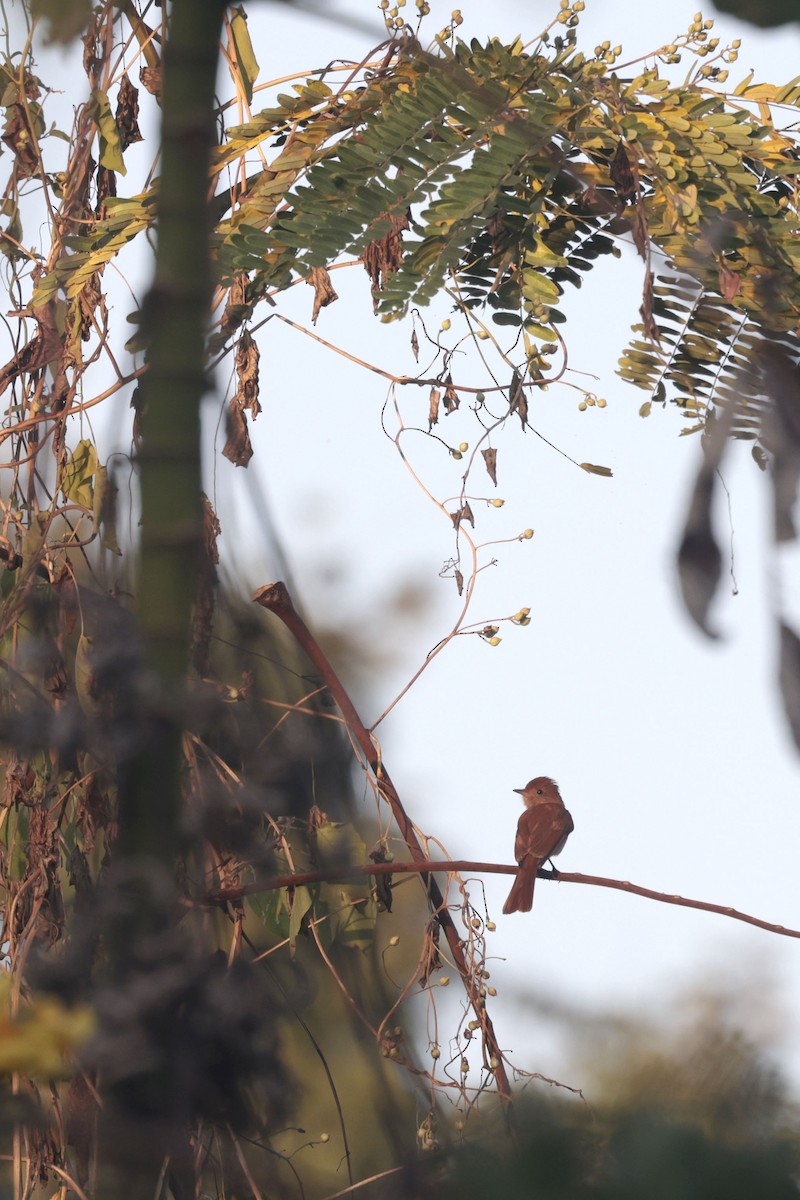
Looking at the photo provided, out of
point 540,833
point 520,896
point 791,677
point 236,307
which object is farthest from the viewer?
point 540,833

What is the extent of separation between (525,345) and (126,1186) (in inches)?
42.2

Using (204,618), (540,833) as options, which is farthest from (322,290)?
(540,833)

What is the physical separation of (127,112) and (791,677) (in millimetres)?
1348

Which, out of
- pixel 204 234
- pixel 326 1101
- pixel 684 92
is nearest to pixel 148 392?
pixel 204 234

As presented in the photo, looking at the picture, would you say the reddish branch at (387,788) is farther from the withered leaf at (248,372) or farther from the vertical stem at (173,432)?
the vertical stem at (173,432)

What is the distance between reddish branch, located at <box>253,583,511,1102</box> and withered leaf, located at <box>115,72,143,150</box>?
2.06ft

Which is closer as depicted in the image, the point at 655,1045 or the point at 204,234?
the point at 204,234

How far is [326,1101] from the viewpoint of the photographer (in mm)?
1593

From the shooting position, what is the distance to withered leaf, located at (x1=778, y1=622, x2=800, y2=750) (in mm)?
467

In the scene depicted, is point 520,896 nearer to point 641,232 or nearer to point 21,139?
point 641,232

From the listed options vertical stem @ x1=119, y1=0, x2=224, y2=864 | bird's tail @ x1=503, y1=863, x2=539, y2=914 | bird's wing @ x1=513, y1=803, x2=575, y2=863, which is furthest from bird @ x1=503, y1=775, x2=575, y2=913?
vertical stem @ x1=119, y1=0, x2=224, y2=864

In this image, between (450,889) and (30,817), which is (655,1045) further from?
(30,817)

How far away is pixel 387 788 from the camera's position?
1.48 metres

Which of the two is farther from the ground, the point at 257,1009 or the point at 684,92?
the point at 684,92
